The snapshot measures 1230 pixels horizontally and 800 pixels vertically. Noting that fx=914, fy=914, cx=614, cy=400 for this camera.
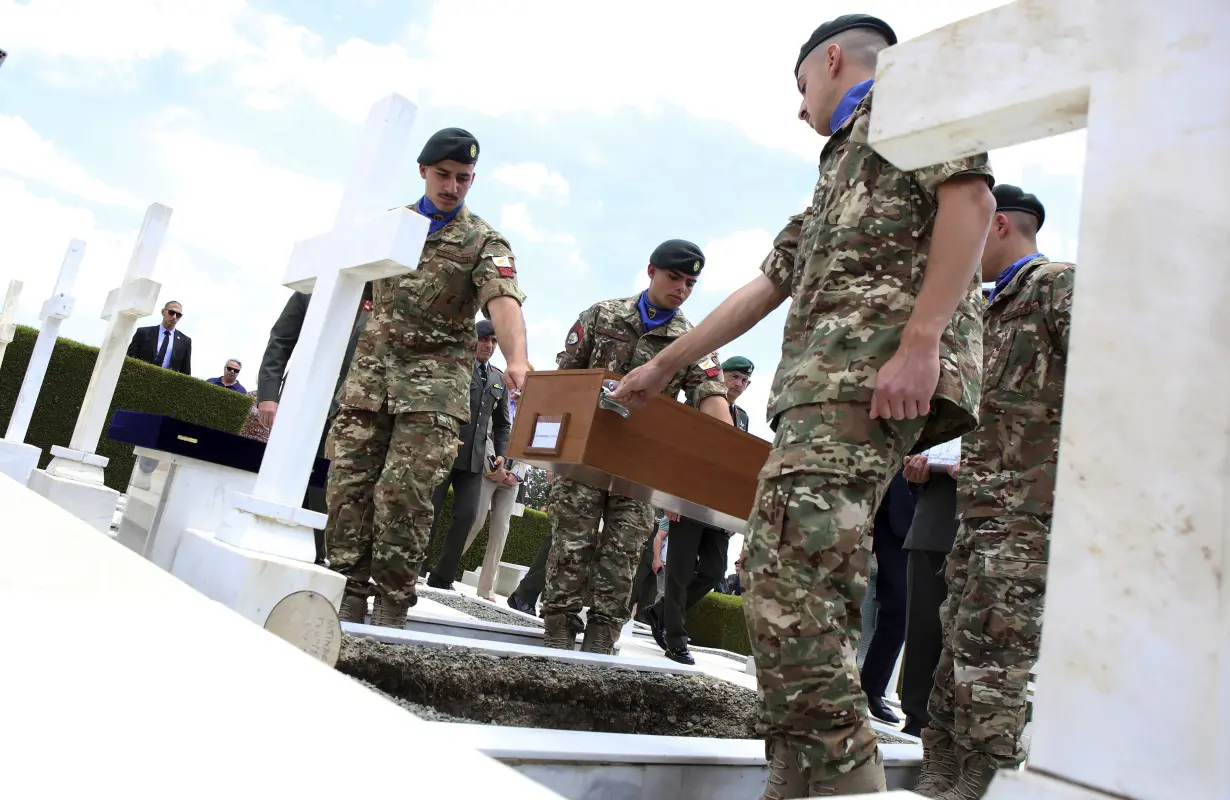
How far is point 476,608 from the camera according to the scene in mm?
7266

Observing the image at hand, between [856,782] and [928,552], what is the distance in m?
2.33

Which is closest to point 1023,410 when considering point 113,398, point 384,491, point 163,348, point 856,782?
point 856,782

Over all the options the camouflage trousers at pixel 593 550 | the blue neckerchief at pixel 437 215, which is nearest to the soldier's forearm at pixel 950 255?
the blue neckerchief at pixel 437 215

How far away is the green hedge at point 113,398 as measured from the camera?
32.1 ft

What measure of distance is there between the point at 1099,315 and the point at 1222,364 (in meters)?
0.12

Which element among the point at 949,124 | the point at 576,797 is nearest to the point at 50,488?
the point at 576,797

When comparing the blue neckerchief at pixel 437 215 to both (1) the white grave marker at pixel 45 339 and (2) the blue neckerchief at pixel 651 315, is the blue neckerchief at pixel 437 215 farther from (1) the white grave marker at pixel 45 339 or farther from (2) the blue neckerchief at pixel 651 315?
(1) the white grave marker at pixel 45 339

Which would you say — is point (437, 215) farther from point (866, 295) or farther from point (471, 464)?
point (471, 464)

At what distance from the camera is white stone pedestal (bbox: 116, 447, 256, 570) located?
11.8 feet

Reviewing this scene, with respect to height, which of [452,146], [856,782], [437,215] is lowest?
[856,782]

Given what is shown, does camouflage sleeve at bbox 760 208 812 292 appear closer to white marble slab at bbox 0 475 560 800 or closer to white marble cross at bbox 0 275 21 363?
white marble slab at bbox 0 475 560 800

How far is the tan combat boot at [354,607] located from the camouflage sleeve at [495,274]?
1455 mm

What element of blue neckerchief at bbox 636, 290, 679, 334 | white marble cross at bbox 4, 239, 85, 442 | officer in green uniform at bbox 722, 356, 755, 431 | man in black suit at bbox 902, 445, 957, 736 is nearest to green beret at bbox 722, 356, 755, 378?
officer in green uniform at bbox 722, 356, 755, 431

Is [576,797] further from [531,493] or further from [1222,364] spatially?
[531,493]
